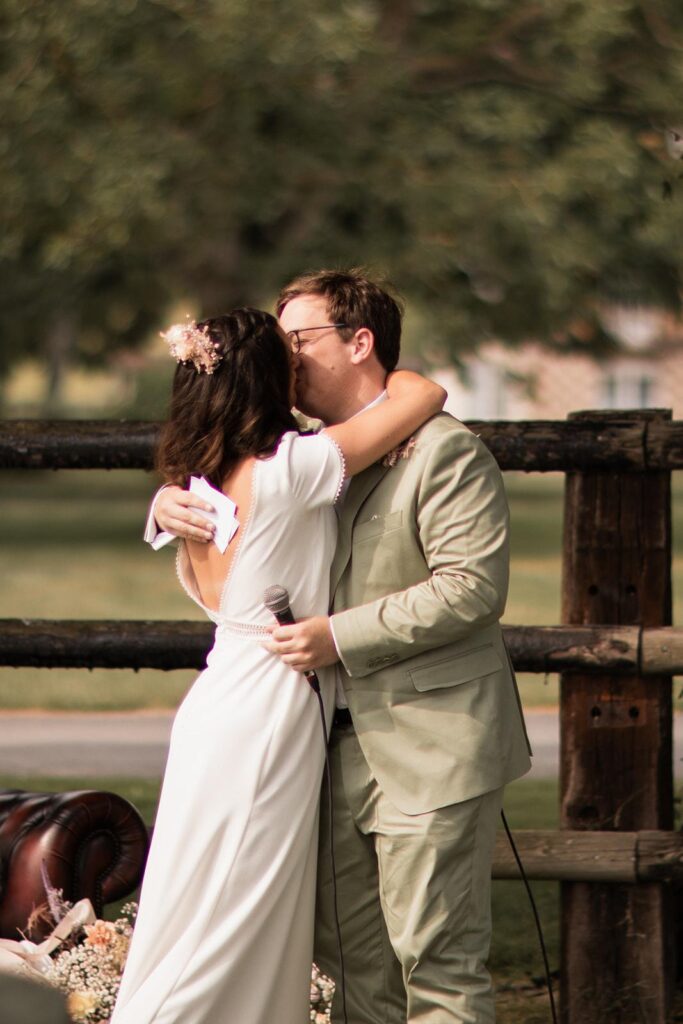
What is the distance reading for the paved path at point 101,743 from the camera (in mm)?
8258

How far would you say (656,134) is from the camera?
17453 mm

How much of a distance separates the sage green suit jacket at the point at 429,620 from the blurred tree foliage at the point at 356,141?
1265 centimetres

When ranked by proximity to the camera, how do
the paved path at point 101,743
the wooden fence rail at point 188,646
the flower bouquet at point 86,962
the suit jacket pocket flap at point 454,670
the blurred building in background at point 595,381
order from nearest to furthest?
the suit jacket pocket flap at point 454,670, the flower bouquet at point 86,962, the wooden fence rail at point 188,646, the paved path at point 101,743, the blurred building in background at point 595,381

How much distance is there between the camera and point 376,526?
351cm

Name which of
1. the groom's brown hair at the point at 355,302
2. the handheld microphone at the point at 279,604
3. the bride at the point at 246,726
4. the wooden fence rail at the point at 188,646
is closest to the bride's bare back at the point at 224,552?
the bride at the point at 246,726

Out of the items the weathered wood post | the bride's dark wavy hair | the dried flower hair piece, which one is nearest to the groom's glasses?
the bride's dark wavy hair

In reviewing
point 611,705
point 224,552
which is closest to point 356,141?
point 611,705

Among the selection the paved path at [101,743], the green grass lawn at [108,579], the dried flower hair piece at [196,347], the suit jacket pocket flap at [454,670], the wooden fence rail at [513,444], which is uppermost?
the green grass lawn at [108,579]

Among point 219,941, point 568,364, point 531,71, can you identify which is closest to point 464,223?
point 531,71

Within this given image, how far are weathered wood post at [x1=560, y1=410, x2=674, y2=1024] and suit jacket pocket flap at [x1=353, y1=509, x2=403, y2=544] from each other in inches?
39.0

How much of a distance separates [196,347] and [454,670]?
86 cm

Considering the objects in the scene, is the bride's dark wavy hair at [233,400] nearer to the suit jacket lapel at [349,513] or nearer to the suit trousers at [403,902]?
the suit jacket lapel at [349,513]

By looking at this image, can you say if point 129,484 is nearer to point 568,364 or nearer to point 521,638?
point 568,364

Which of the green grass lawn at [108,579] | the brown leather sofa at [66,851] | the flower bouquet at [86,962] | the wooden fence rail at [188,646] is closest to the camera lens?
the flower bouquet at [86,962]
